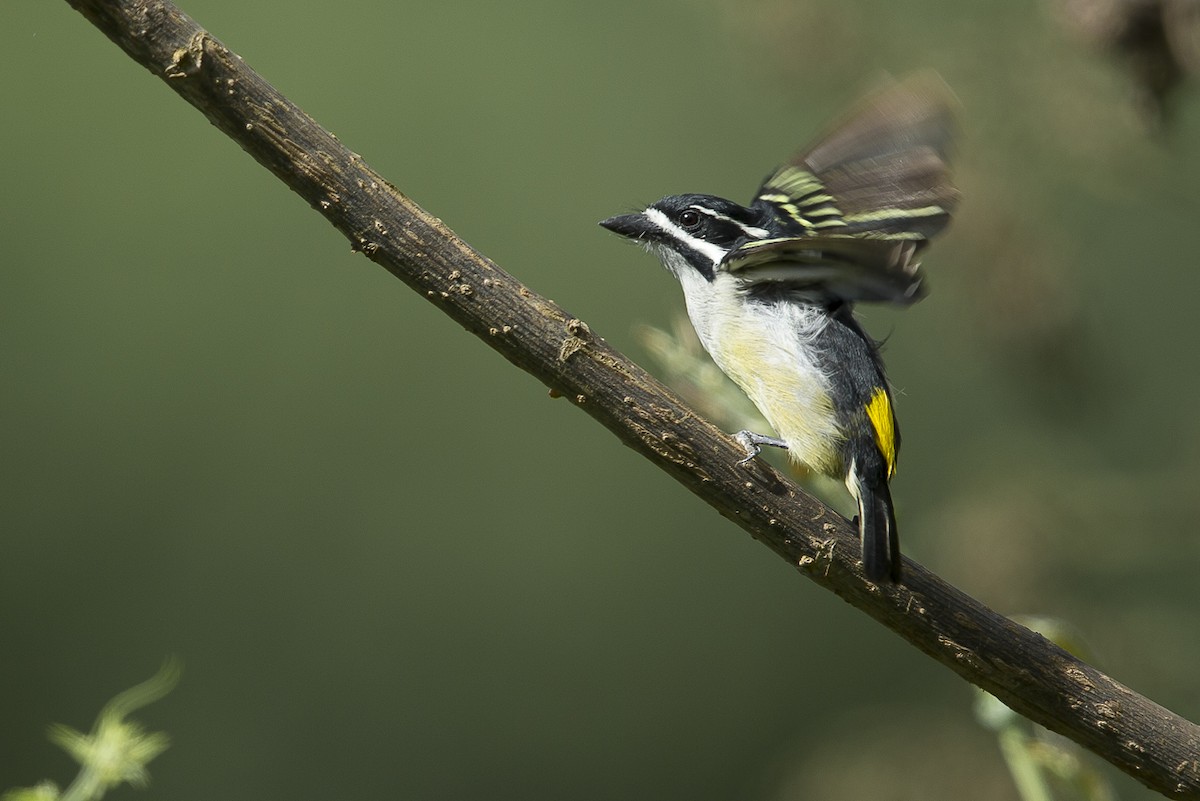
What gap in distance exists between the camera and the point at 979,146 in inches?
120

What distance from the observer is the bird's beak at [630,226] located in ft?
8.14

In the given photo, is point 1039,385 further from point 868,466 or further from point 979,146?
point 868,466

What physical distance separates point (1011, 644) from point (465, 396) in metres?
6.30

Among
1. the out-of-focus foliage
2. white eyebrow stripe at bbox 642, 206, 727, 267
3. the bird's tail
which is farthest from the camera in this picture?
white eyebrow stripe at bbox 642, 206, 727, 267

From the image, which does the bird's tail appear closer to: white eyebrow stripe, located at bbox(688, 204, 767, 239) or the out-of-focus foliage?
white eyebrow stripe, located at bbox(688, 204, 767, 239)

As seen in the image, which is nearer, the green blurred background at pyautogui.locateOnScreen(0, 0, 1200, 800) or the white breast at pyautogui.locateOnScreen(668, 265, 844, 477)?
the white breast at pyautogui.locateOnScreen(668, 265, 844, 477)

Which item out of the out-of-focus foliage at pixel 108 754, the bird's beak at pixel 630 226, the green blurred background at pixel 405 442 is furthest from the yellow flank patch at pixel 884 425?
the green blurred background at pixel 405 442

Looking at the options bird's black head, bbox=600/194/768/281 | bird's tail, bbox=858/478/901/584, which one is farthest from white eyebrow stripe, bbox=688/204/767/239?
bird's tail, bbox=858/478/901/584

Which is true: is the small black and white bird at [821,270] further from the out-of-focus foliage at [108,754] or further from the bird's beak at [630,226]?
the out-of-focus foliage at [108,754]

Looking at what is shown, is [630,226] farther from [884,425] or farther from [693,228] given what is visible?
[884,425]

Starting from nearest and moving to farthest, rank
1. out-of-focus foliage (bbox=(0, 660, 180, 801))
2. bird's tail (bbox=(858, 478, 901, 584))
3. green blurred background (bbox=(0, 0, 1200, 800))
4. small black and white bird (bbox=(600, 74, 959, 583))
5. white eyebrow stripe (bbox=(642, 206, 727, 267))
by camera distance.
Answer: out-of-focus foliage (bbox=(0, 660, 180, 801)), bird's tail (bbox=(858, 478, 901, 584)), small black and white bird (bbox=(600, 74, 959, 583)), white eyebrow stripe (bbox=(642, 206, 727, 267)), green blurred background (bbox=(0, 0, 1200, 800))

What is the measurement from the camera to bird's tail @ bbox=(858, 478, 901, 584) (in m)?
1.92

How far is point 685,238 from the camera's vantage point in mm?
2453

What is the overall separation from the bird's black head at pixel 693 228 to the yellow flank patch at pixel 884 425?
0.37 m
